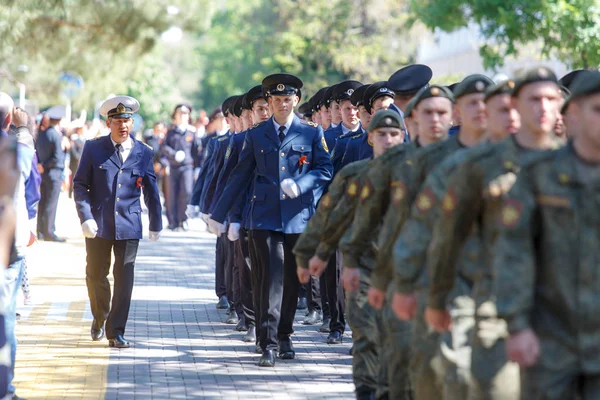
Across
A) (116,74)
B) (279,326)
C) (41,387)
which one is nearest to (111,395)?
(41,387)

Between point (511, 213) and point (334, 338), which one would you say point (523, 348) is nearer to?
point (511, 213)

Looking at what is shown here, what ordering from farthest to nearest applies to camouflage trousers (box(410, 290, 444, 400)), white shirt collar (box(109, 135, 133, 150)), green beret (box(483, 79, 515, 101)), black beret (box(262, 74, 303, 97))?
white shirt collar (box(109, 135, 133, 150)) → black beret (box(262, 74, 303, 97)) → camouflage trousers (box(410, 290, 444, 400)) → green beret (box(483, 79, 515, 101))

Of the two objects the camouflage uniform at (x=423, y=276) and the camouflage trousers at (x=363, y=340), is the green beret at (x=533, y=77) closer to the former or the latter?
the camouflage uniform at (x=423, y=276)

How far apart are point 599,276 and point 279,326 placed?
603 centimetres

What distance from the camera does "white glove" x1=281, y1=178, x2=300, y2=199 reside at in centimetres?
1067

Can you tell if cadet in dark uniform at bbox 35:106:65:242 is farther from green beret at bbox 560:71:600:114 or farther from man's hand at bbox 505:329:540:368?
man's hand at bbox 505:329:540:368

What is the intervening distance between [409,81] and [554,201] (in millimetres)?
4191

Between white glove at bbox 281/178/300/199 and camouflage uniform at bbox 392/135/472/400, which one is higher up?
white glove at bbox 281/178/300/199

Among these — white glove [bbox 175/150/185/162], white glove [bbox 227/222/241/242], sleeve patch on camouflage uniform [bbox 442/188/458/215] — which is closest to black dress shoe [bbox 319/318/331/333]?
white glove [bbox 227/222/241/242]

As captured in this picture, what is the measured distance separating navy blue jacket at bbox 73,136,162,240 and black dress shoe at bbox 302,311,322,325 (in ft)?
7.84

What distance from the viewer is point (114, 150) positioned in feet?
39.2

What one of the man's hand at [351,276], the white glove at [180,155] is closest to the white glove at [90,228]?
the man's hand at [351,276]

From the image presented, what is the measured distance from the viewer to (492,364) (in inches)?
217

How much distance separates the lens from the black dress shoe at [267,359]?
10.7m
